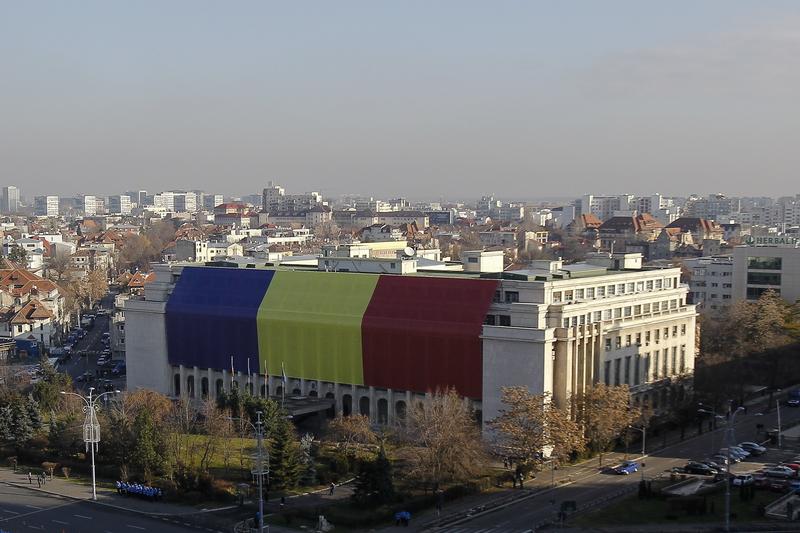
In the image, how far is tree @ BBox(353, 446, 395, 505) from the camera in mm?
52375

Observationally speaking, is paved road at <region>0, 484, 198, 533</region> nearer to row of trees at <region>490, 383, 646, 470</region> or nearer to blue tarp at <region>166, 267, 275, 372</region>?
row of trees at <region>490, 383, 646, 470</region>

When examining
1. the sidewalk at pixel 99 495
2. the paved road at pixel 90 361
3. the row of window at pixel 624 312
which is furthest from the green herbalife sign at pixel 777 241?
the sidewalk at pixel 99 495

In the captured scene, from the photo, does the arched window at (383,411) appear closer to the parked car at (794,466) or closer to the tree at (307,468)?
the tree at (307,468)

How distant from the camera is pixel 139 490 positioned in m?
57.2

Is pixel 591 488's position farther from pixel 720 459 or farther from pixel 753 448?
pixel 753 448

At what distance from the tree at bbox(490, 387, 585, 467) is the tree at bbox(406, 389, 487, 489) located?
2.12 m

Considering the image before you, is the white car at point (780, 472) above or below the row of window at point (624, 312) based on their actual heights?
below

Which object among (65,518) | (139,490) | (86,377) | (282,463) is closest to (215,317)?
(86,377)

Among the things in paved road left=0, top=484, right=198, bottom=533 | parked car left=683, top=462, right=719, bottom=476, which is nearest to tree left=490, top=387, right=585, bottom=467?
parked car left=683, top=462, right=719, bottom=476

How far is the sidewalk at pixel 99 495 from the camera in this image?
5431 cm

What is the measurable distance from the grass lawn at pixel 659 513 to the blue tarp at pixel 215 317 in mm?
37989

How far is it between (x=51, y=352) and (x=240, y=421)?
54.5m

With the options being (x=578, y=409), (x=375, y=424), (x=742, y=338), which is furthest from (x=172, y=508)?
(x=742, y=338)

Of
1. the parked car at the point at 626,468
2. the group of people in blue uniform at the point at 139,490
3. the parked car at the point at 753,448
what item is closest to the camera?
the group of people in blue uniform at the point at 139,490
